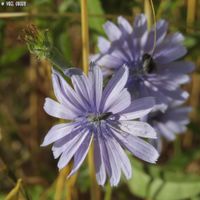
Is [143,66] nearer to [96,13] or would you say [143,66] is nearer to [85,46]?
[85,46]

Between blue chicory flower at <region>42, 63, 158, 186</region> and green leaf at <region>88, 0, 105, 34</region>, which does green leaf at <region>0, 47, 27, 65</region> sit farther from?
blue chicory flower at <region>42, 63, 158, 186</region>

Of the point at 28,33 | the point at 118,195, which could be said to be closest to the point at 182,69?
the point at 28,33

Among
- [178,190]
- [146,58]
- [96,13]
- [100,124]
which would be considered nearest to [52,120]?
[96,13]

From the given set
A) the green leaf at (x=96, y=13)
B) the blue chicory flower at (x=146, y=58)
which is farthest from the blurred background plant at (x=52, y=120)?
the blue chicory flower at (x=146, y=58)

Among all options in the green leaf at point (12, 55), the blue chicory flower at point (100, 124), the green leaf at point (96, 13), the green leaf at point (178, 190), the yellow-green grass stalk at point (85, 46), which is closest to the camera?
the blue chicory flower at point (100, 124)

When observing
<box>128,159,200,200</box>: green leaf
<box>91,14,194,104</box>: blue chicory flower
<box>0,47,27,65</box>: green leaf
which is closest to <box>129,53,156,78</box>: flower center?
<box>91,14,194,104</box>: blue chicory flower

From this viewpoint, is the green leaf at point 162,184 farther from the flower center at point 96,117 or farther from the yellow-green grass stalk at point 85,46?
the flower center at point 96,117
